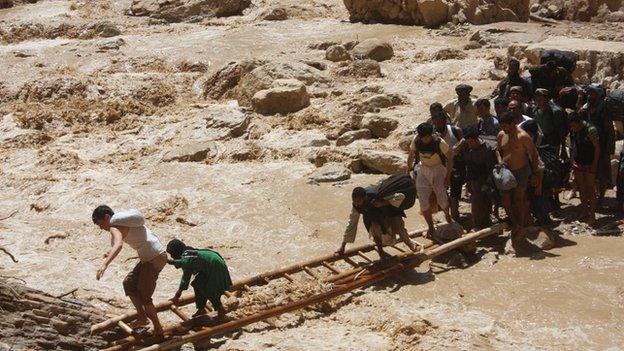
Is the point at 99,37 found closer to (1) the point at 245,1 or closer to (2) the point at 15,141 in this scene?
(1) the point at 245,1

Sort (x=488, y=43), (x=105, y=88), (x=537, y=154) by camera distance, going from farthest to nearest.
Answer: (x=488, y=43) < (x=105, y=88) < (x=537, y=154)

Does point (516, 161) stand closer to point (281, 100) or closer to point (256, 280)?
point (256, 280)

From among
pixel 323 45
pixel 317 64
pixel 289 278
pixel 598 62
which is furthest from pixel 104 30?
pixel 289 278

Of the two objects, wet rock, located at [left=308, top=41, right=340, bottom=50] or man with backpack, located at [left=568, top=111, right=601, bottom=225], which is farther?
wet rock, located at [left=308, top=41, right=340, bottom=50]

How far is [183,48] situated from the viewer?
16.6 metres

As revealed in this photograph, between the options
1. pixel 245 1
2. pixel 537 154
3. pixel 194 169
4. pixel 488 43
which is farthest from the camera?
pixel 245 1

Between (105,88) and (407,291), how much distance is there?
9.00m

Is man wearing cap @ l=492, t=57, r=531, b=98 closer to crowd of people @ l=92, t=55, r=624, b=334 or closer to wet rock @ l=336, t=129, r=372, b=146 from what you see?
crowd of people @ l=92, t=55, r=624, b=334

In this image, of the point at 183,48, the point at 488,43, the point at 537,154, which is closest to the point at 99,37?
the point at 183,48

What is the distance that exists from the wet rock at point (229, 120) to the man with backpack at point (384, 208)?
5.47 m

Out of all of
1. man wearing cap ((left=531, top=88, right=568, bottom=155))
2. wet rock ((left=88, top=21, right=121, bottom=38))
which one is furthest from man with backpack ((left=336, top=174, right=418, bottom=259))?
wet rock ((left=88, top=21, right=121, bottom=38))

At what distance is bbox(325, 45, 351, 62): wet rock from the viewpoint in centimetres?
1508

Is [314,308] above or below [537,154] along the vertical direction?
below

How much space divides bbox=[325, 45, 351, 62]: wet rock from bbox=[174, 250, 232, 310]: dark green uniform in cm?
923
